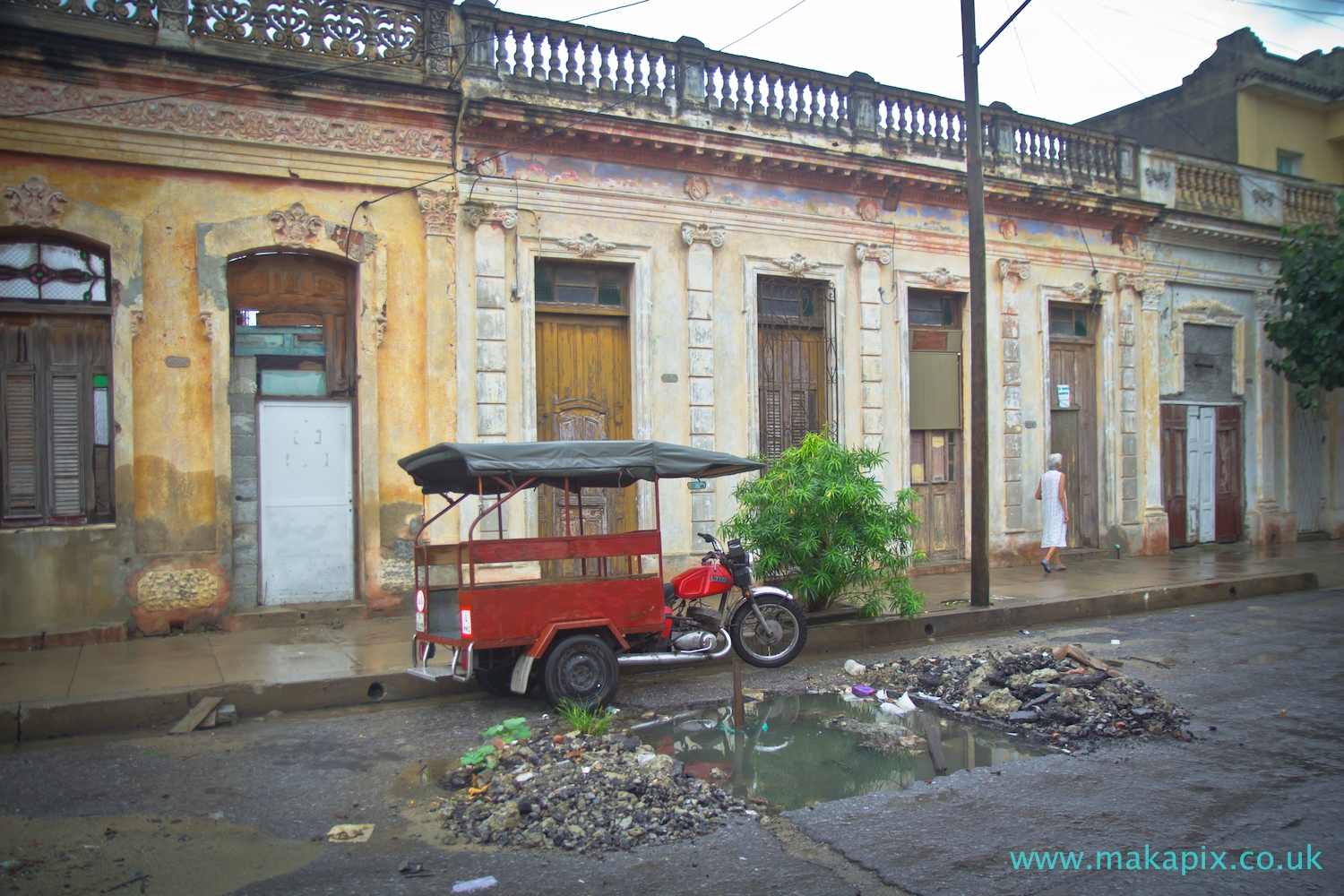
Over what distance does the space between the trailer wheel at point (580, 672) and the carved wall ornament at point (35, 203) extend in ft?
22.9

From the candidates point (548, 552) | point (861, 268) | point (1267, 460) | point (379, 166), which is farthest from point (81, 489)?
point (1267, 460)

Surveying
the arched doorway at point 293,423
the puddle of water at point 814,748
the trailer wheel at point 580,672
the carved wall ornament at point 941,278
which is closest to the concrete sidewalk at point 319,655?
the arched doorway at point 293,423

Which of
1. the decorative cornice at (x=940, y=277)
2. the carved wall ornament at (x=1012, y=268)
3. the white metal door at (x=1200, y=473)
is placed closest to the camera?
the decorative cornice at (x=940, y=277)

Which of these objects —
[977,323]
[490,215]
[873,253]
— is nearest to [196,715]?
[490,215]

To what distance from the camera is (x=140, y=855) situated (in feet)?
14.2

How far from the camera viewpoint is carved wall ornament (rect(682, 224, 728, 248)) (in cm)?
1227

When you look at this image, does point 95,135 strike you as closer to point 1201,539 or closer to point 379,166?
point 379,166

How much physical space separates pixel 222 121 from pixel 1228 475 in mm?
18043

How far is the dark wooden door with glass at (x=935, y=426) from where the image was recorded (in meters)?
14.2

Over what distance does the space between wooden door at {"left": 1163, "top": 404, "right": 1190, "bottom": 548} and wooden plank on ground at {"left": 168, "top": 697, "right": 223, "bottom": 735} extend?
51.9ft

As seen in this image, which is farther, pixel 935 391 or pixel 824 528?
pixel 935 391

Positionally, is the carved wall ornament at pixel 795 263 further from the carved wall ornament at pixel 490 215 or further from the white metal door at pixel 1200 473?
the white metal door at pixel 1200 473

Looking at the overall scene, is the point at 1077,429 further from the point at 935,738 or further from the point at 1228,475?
the point at 935,738

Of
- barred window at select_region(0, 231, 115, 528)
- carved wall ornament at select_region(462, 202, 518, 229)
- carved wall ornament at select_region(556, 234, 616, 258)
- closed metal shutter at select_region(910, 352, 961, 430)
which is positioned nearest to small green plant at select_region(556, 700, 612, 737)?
barred window at select_region(0, 231, 115, 528)
